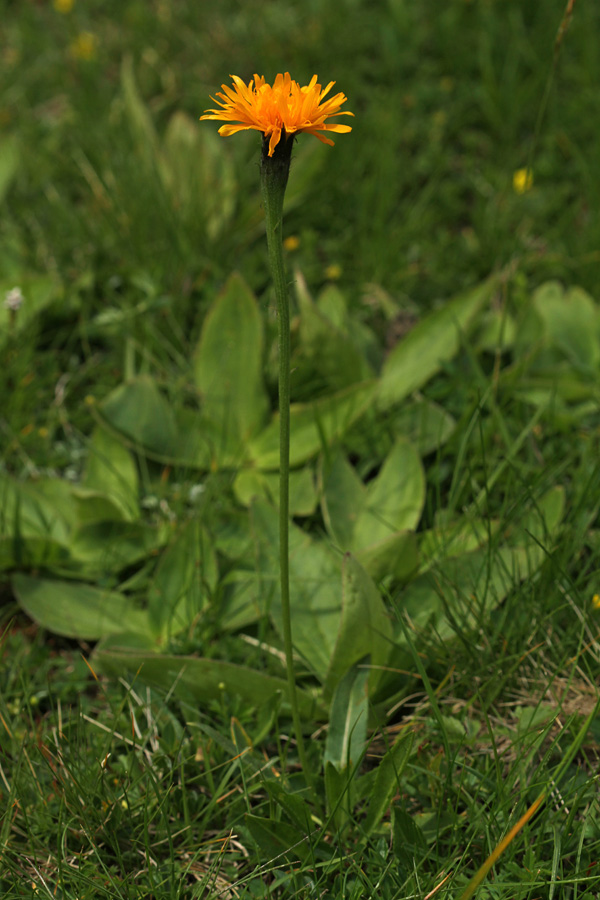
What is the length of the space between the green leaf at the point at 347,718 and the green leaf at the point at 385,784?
96mm

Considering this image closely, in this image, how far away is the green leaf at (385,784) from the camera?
1.39 meters

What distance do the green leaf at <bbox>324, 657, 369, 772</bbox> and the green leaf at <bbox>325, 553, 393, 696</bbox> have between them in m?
0.04

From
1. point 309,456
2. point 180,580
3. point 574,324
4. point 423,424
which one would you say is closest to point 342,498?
point 309,456

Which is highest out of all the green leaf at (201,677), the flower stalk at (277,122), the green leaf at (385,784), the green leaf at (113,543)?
the flower stalk at (277,122)

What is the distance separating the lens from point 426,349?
2.34 m

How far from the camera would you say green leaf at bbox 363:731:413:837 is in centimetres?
139

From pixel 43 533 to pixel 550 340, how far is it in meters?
1.54

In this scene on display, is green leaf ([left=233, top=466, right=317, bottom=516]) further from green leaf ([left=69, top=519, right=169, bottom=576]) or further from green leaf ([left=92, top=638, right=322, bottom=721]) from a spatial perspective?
green leaf ([left=92, top=638, right=322, bottom=721])

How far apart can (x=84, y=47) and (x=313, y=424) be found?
102 inches

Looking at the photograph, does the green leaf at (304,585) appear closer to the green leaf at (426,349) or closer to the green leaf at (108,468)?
the green leaf at (108,468)

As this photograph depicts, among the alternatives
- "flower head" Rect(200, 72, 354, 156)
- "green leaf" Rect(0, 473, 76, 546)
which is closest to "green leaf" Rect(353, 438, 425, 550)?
"green leaf" Rect(0, 473, 76, 546)

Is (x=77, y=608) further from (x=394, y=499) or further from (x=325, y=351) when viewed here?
(x=325, y=351)

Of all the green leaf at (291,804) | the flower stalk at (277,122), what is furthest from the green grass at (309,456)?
the flower stalk at (277,122)

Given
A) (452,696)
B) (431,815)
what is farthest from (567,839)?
(452,696)
